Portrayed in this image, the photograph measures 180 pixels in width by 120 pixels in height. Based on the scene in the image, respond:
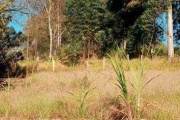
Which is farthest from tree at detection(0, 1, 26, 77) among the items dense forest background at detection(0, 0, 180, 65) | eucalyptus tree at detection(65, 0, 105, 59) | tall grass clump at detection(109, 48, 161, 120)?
tall grass clump at detection(109, 48, 161, 120)

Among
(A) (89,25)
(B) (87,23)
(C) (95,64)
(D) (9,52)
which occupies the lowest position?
(C) (95,64)

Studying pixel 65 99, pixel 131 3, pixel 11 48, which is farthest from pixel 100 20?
pixel 65 99

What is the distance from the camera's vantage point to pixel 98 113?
21.0 ft

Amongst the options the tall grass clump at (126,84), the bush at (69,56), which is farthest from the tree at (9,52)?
the tall grass clump at (126,84)

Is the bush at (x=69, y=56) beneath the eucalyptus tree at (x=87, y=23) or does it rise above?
beneath

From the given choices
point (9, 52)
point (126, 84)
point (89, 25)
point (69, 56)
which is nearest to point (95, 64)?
point (69, 56)

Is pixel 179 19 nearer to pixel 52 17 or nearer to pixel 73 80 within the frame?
pixel 52 17

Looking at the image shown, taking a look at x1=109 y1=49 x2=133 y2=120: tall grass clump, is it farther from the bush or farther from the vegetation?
the bush

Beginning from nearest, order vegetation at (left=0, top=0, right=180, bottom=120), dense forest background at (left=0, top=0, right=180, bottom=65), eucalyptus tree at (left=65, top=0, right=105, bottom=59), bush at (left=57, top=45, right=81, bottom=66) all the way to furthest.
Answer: vegetation at (left=0, top=0, right=180, bottom=120) → dense forest background at (left=0, top=0, right=180, bottom=65) → bush at (left=57, top=45, right=81, bottom=66) → eucalyptus tree at (left=65, top=0, right=105, bottom=59)

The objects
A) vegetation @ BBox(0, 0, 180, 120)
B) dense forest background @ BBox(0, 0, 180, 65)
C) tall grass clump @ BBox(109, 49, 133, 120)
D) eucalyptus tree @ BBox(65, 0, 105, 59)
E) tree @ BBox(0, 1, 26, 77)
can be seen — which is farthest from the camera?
eucalyptus tree @ BBox(65, 0, 105, 59)

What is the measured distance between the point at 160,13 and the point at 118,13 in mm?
7757

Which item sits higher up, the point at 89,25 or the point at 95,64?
the point at 89,25

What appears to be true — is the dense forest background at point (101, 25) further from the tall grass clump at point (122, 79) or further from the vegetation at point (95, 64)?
the tall grass clump at point (122, 79)

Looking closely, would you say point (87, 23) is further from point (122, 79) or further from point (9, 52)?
point (122, 79)
